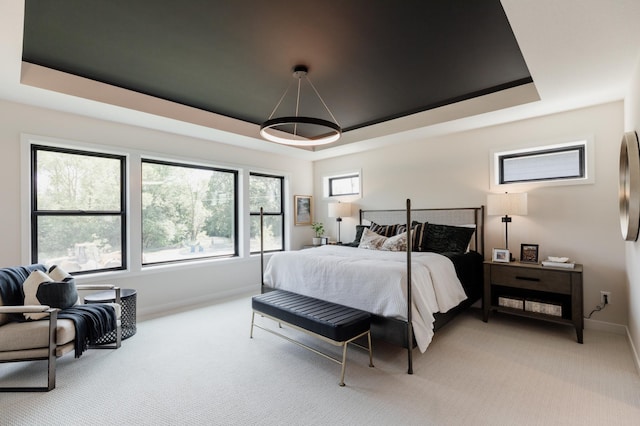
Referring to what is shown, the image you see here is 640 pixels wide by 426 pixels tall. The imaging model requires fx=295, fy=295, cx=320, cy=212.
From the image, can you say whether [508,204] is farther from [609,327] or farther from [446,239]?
[609,327]

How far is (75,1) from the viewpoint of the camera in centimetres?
196

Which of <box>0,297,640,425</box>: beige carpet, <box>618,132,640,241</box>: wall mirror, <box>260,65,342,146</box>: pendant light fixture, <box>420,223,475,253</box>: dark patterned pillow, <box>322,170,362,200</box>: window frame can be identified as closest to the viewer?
<box>0,297,640,425</box>: beige carpet

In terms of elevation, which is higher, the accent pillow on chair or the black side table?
the accent pillow on chair

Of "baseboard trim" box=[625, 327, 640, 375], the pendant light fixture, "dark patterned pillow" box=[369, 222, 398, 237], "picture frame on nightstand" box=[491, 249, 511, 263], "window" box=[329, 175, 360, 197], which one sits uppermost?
the pendant light fixture

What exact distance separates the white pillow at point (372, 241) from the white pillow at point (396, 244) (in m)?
0.09

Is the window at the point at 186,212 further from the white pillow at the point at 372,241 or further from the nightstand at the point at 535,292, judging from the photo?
the nightstand at the point at 535,292

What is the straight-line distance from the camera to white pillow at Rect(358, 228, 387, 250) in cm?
426

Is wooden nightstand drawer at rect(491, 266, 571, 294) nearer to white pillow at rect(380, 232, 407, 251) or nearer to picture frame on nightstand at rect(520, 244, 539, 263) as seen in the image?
picture frame on nightstand at rect(520, 244, 539, 263)

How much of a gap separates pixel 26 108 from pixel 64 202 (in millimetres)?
1069

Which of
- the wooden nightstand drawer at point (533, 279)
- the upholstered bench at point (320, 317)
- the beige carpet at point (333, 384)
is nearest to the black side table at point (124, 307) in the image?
the beige carpet at point (333, 384)

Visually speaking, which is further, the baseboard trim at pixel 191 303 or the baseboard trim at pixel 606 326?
the baseboard trim at pixel 191 303

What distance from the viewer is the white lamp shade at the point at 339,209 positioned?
557 cm

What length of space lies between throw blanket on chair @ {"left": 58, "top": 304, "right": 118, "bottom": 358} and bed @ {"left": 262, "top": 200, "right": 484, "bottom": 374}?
171 centimetres

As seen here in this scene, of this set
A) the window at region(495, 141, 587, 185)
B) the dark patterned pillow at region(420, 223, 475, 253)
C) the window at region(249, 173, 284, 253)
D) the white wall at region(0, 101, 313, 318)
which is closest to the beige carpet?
the white wall at region(0, 101, 313, 318)
